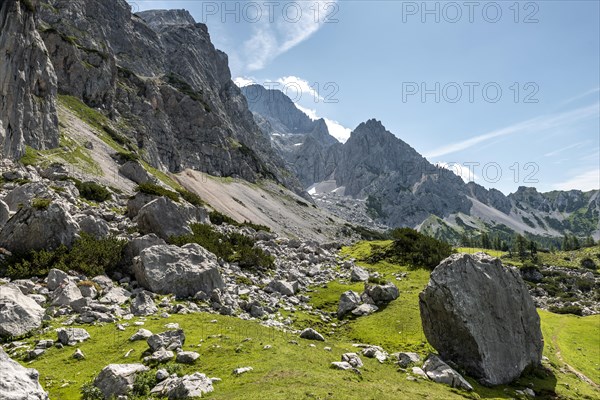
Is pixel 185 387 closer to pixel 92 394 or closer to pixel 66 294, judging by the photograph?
pixel 92 394

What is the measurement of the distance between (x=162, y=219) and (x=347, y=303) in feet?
72.6

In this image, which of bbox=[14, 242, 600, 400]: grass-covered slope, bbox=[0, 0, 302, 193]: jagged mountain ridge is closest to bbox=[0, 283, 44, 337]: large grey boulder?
bbox=[14, 242, 600, 400]: grass-covered slope

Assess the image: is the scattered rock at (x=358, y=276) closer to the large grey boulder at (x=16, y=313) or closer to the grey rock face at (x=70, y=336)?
the grey rock face at (x=70, y=336)

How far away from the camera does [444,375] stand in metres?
19.2

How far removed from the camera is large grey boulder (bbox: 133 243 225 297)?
27.4 meters

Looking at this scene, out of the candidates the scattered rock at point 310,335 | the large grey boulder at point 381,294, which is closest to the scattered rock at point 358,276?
the large grey boulder at point 381,294

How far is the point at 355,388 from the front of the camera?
14414mm

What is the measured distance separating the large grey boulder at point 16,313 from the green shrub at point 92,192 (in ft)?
105

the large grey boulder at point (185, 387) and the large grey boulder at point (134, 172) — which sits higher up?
the large grey boulder at point (134, 172)

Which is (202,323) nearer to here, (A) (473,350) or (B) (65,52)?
(A) (473,350)

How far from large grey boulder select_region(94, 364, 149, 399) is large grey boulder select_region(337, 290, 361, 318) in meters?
21.6

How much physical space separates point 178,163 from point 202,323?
13409 cm

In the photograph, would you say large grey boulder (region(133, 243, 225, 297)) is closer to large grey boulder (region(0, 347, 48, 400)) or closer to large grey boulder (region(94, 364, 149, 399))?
large grey boulder (region(94, 364, 149, 399))

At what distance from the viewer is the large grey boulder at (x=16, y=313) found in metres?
18.1
